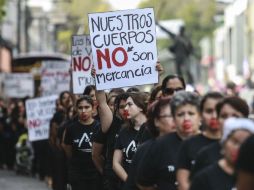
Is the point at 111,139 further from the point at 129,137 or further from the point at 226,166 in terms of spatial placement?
the point at 226,166

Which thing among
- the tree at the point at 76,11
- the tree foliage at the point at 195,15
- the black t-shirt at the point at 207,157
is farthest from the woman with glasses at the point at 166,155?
the tree foliage at the point at 195,15

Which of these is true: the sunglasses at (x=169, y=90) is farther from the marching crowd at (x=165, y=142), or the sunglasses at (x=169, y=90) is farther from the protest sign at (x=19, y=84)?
the protest sign at (x=19, y=84)

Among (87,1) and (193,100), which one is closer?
(193,100)

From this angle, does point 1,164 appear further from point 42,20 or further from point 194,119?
point 42,20

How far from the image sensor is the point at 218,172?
22.6 ft

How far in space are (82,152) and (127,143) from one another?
112 inches

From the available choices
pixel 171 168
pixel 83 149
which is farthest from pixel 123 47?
pixel 171 168

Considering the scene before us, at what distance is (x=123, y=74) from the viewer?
12609mm

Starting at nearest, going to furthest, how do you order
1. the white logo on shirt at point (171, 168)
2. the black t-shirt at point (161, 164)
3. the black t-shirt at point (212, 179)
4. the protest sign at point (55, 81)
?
the black t-shirt at point (212, 179)
the black t-shirt at point (161, 164)
the white logo on shirt at point (171, 168)
the protest sign at point (55, 81)

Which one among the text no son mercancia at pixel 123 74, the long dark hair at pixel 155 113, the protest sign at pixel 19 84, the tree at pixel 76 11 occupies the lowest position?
the long dark hair at pixel 155 113

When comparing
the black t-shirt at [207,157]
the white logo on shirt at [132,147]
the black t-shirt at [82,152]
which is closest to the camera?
the black t-shirt at [207,157]

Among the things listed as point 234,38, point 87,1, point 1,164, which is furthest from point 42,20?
point 1,164

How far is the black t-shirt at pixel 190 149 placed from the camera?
312 inches

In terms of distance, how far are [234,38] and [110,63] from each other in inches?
3050
